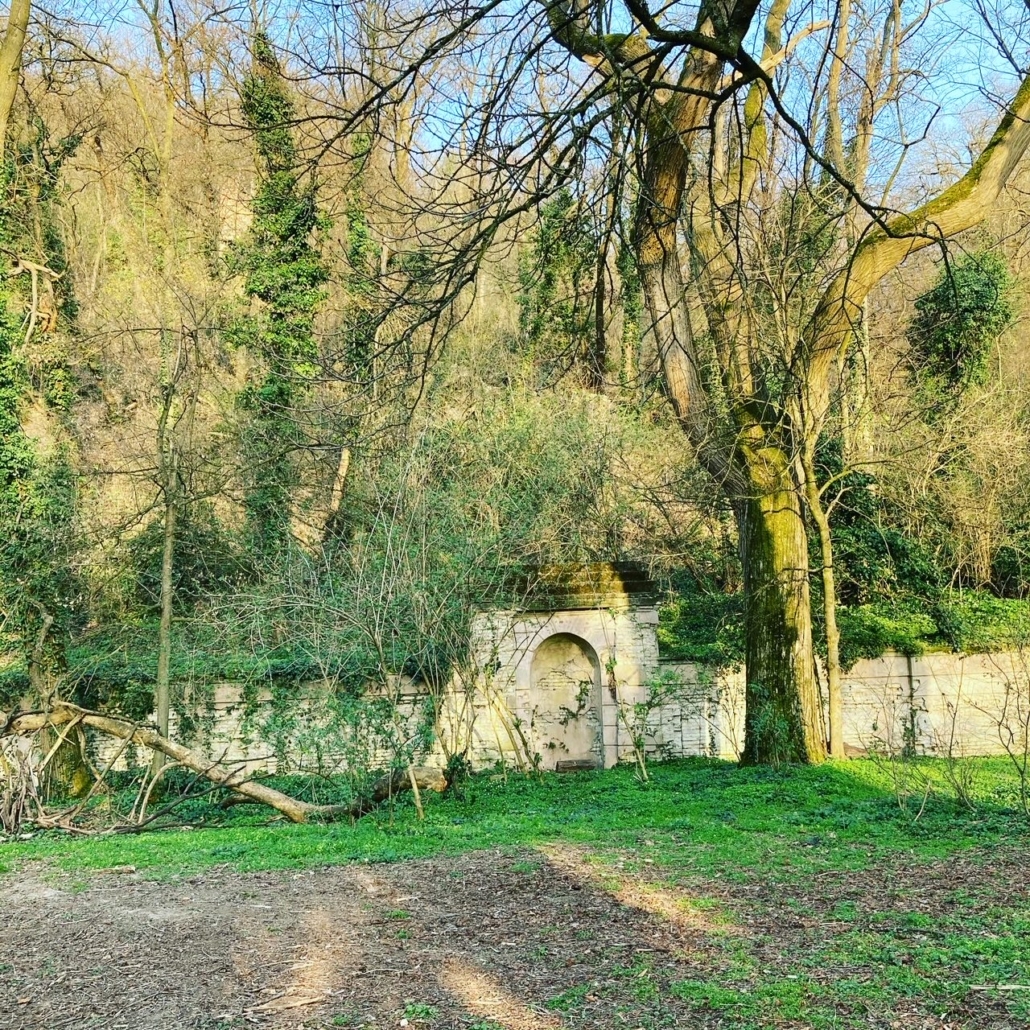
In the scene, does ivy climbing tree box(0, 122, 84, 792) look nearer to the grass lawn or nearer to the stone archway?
the grass lawn

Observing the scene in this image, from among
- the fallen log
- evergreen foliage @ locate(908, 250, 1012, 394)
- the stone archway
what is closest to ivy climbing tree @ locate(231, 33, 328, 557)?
the stone archway

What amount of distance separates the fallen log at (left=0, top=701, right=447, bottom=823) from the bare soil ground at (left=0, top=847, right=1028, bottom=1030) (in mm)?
3190

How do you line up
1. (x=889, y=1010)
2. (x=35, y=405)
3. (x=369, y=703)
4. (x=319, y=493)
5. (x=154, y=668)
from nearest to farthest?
(x=889, y=1010) → (x=369, y=703) → (x=154, y=668) → (x=319, y=493) → (x=35, y=405)

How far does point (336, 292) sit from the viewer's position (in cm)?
1967

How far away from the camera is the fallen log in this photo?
9508 millimetres

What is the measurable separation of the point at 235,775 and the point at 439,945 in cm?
647

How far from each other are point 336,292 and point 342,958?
16.9 meters

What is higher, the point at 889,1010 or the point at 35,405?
the point at 35,405

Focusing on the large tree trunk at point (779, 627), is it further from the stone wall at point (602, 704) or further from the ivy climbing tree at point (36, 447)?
the ivy climbing tree at point (36, 447)

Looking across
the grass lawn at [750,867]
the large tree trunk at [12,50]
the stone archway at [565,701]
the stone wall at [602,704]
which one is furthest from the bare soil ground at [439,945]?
the large tree trunk at [12,50]

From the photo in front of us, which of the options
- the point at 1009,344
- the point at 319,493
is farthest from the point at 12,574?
the point at 1009,344

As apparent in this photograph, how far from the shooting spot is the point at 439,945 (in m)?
4.48

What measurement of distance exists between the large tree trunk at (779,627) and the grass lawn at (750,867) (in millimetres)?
446

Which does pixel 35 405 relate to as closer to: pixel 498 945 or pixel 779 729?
pixel 779 729
